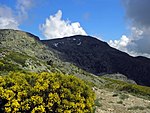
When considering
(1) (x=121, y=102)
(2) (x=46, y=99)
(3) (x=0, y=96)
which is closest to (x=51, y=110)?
(2) (x=46, y=99)

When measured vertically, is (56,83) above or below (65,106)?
above

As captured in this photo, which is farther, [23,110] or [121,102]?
[121,102]

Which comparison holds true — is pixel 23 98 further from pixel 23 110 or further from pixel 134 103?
pixel 134 103

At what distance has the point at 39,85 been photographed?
19.1m

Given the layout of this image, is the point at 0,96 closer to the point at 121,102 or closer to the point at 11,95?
the point at 11,95

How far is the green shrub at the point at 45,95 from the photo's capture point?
18.2m

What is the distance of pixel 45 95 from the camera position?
1881 centimetres

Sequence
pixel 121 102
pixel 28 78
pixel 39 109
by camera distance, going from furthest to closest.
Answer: pixel 121 102, pixel 28 78, pixel 39 109

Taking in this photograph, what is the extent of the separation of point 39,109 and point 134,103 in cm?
1478

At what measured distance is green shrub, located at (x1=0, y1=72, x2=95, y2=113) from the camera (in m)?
18.2

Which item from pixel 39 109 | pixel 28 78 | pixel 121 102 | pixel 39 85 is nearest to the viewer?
pixel 39 109

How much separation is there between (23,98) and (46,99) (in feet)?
4.69

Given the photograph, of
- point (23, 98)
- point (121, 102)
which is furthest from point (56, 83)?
point (121, 102)

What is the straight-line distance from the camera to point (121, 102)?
29.7m
